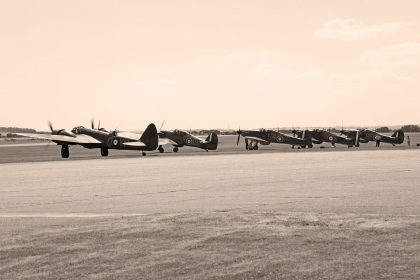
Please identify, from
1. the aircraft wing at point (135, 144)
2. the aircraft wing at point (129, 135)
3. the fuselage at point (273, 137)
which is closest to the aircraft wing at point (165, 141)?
the aircraft wing at point (129, 135)

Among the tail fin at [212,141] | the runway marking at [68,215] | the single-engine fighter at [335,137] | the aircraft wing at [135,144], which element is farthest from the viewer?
the single-engine fighter at [335,137]

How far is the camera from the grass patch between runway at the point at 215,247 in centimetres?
711

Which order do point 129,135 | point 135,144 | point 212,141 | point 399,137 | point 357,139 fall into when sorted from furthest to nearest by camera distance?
point 399,137 < point 357,139 < point 212,141 < point 129,135 < point 135,144

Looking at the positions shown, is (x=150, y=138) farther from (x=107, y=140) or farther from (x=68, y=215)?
(x=68, y=215)

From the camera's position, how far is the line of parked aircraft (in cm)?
5075

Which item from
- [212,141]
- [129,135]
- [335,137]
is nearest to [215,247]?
[129,135]

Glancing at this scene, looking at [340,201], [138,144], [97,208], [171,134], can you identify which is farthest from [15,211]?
[171,134]

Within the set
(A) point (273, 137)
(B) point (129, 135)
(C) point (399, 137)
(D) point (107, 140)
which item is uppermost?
(C) point (399, 137)

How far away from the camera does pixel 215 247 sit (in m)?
8.59

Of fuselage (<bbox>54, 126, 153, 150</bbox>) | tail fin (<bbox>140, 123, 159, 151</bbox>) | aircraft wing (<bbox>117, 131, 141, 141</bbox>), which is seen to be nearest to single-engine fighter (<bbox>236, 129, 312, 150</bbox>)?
aircraft wing (<bbox>117, 131, 141, 141</bbox>)

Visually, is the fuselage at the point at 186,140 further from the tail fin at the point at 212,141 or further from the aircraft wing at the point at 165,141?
the aircraft wing at the point at 165,141

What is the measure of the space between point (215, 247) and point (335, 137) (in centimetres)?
6779

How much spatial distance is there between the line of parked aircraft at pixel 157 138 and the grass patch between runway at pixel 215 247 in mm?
39041

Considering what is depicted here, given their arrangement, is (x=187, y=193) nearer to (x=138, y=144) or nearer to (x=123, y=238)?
(x=123, y=238)
